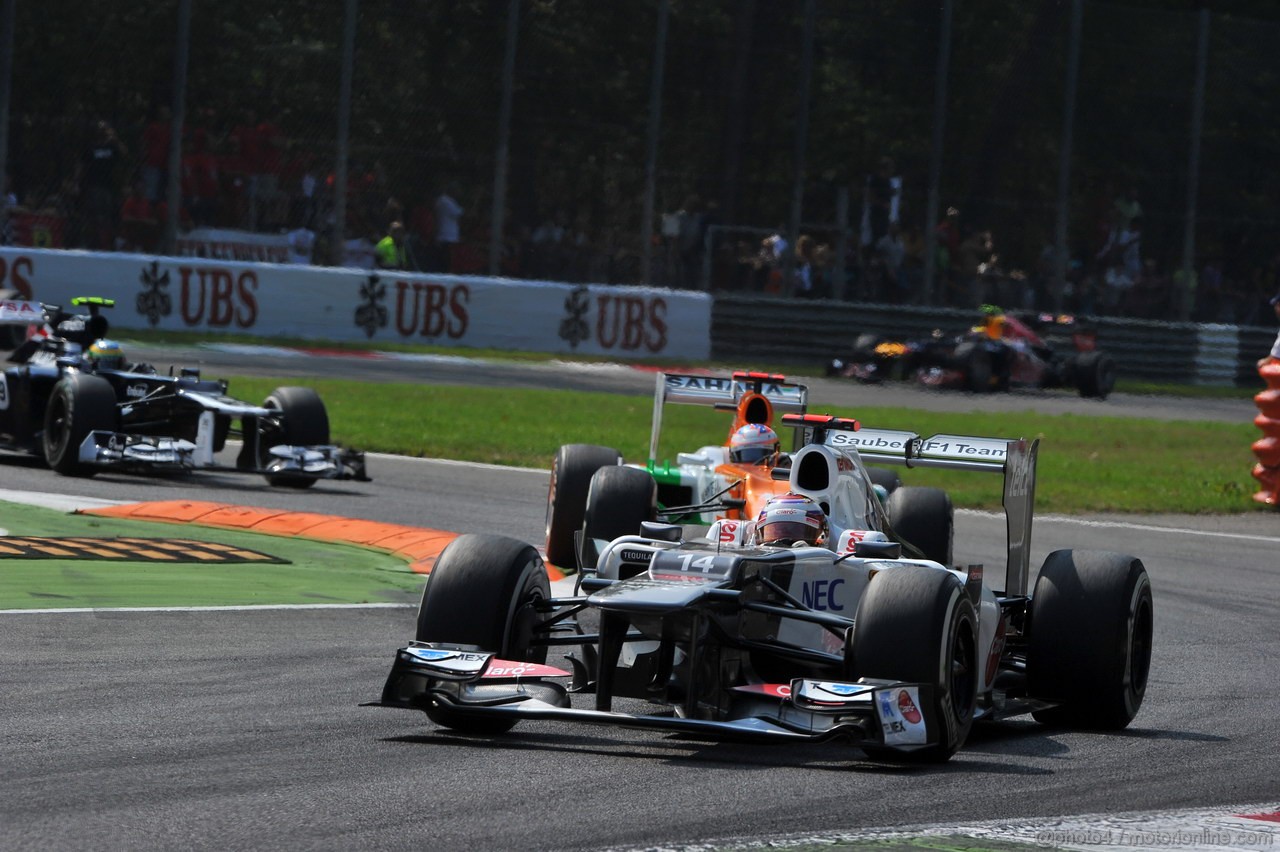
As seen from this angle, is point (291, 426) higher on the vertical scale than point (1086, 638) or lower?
higher

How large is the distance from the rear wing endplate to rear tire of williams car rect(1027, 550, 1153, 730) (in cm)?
50

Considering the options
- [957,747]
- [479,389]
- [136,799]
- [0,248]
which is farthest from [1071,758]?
[0,248]

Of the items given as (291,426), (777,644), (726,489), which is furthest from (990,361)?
(777,644)

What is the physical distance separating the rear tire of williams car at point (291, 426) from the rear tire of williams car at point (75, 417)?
1174 millimetres

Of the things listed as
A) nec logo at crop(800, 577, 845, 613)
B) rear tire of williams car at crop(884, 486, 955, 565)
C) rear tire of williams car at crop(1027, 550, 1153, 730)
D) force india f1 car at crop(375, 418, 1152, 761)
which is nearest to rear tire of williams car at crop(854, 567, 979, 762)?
force india f1 car at crop(375, 418, 1152, 761)

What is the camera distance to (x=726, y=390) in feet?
41.9

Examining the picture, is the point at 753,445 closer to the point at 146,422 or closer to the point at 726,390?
the point at 726,390

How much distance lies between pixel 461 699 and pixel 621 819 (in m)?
1.30

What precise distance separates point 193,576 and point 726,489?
296 centimetres

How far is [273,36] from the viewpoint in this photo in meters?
26.4

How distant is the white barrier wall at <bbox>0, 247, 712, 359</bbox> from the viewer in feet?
86.0

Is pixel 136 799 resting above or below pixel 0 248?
below

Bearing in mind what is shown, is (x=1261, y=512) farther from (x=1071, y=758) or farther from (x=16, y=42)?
(x=16, y=42)

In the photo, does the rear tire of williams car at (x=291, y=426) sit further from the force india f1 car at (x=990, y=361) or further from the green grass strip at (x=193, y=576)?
the force india f1 car at (x=990, y=361)
